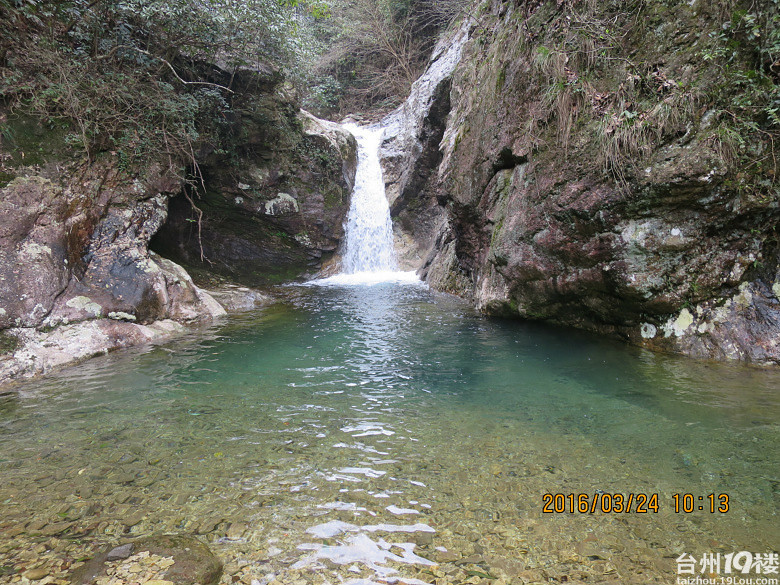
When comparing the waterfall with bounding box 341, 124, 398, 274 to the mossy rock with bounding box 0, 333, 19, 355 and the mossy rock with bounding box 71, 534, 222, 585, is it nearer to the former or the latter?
the mossy rock with bounding box 0, 333, 19, 355

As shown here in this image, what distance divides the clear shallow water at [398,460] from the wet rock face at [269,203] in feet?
22.9

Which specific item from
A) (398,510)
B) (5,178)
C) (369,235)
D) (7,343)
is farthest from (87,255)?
(369,235)

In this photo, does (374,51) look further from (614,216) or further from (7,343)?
(7,343)

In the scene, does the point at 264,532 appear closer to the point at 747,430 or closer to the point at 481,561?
the point at 481,561

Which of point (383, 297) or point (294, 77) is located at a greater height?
point (294, 77)

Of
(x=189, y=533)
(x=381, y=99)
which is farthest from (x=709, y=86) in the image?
(x=381, y=99)

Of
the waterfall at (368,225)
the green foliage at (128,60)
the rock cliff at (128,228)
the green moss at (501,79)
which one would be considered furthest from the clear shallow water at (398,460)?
the waterfall at (368,225)

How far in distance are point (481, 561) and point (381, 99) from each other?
22.6 meters

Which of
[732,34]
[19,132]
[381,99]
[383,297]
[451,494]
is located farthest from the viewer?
[381,99]

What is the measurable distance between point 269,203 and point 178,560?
37.4ft

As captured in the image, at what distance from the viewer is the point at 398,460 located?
9.83ft

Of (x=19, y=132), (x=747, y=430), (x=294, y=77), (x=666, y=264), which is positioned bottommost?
(x=747, y=430)

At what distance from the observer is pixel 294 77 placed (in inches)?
457

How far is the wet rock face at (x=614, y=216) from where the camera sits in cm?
475
